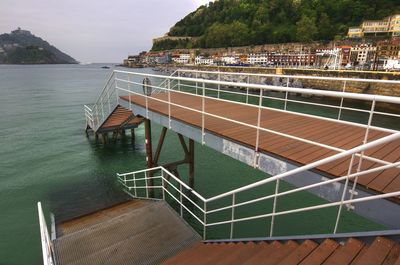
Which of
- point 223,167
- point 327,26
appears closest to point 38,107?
point 223,167

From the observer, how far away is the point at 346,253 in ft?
9.12

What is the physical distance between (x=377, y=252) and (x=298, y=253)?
0.86 meters

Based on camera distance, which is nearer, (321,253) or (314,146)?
(321,253)

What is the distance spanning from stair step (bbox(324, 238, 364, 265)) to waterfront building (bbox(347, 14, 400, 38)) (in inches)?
4621

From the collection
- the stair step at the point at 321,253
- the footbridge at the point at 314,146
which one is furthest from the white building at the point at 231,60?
the stair step at the point at 321,253

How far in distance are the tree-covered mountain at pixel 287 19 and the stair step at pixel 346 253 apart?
106236mm

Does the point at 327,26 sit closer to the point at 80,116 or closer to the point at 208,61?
the point at 208,61

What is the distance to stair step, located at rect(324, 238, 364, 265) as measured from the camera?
269 cm

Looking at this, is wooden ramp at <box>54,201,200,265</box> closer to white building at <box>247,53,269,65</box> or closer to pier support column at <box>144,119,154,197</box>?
pier support column at <box>144,119,154,197</box>

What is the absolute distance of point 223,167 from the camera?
13.3 m

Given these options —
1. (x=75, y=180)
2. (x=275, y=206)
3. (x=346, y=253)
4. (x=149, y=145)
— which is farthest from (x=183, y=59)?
(x=346, y=253)

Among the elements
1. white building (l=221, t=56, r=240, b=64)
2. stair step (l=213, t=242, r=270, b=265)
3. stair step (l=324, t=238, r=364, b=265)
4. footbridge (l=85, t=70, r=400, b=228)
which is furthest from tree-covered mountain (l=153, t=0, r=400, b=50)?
stair step (l=324, t=238, r=364, b=265)

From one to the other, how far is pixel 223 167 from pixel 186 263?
921cm

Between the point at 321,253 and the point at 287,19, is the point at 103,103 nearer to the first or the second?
the point at 321,253
